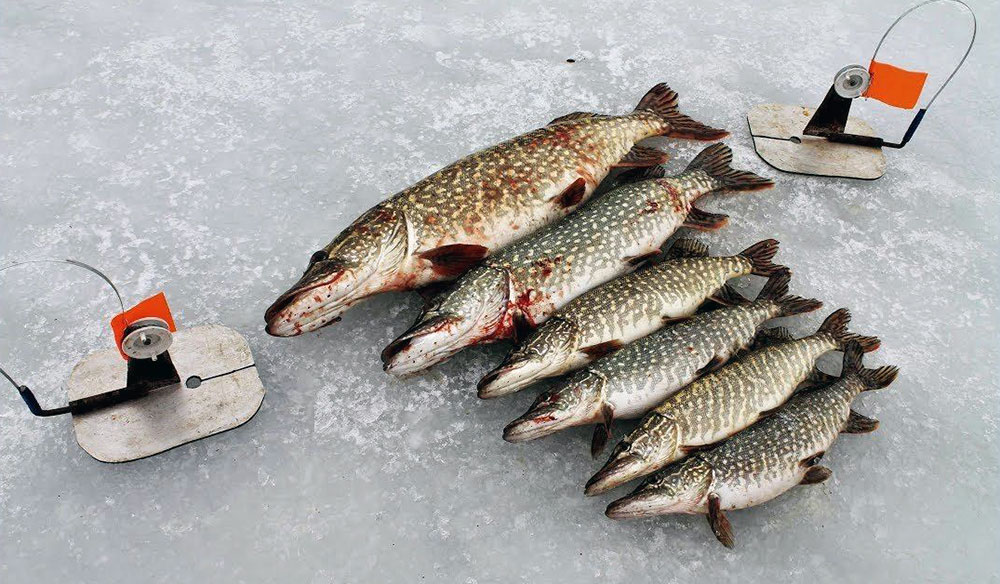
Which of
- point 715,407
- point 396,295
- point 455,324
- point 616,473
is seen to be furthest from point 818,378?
point 396,295

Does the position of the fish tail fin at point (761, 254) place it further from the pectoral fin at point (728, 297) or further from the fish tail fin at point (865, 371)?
the fish tail fin at point (865, 371)

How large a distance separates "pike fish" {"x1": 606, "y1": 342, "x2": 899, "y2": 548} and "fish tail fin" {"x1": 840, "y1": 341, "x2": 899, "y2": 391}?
0.42ft

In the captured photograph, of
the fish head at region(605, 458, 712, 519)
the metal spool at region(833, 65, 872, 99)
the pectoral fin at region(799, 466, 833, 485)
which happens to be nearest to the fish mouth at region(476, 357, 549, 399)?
the fish head at region(605, 458, 712, 519)

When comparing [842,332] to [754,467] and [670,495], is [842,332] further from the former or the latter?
[670,495]

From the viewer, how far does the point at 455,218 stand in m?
3.10

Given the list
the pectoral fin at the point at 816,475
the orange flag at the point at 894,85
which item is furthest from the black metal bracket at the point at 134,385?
the orange flag at the point at 894,85

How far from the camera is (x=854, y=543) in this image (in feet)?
8.76

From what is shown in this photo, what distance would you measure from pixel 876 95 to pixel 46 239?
3989 millimetres

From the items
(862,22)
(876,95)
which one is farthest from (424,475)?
(862,22)

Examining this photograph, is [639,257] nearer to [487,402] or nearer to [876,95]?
[487,402]

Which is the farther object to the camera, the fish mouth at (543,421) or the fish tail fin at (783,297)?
the fish tail fin at (783,297)

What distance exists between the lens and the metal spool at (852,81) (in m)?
3.67

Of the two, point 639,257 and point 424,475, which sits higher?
point 639,257

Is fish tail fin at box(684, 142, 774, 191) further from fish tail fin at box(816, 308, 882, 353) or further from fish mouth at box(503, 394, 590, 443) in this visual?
fish mouth at box(503, 394, 590, 443)
